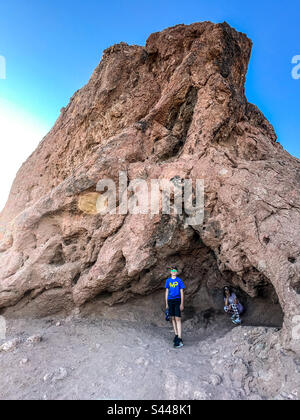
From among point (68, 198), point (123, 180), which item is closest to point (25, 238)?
point (68, 198)

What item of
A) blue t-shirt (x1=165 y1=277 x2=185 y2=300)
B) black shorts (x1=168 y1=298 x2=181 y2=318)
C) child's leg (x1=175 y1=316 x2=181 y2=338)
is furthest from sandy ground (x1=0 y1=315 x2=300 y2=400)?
blue t-shirt (x1=165 y1=277 x2=185 y2=300)

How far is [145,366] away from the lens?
4.62 meters

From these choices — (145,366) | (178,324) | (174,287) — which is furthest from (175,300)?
(145,366)

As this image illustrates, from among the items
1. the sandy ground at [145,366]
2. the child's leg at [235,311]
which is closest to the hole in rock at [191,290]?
the child's leg at [235,311]

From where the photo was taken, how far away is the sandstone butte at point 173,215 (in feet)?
19.8

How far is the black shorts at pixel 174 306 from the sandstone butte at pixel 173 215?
121cm

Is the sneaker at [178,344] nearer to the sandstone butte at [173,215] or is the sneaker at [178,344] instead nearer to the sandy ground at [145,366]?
the sandy ground at [145,366]

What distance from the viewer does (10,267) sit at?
8.12m

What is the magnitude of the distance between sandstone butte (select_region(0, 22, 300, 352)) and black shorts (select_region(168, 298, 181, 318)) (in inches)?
47.8

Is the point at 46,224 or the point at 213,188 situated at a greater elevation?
the point at 213,188

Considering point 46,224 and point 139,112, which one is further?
point 139,112

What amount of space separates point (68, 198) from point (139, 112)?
4902 millimetres
